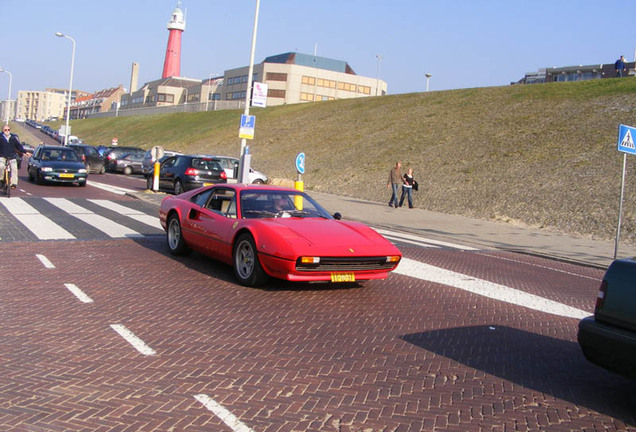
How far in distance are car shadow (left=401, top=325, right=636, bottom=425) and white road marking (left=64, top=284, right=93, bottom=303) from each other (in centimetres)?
339

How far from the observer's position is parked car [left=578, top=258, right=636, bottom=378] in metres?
4.29

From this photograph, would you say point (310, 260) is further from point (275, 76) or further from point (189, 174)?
point (275, 76)

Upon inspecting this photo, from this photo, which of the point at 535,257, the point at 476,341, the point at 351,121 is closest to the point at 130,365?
the point at 476,341

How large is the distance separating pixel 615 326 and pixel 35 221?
1185cm

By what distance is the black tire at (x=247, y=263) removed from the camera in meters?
7.84

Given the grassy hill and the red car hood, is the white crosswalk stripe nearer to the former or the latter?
the red car hood

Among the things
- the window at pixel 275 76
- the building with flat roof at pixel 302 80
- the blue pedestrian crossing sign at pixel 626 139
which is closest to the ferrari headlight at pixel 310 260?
the blue pedestrian crossing sign at pixel 626 139

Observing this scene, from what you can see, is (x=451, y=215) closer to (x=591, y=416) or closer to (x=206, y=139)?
(x=591, y=416)

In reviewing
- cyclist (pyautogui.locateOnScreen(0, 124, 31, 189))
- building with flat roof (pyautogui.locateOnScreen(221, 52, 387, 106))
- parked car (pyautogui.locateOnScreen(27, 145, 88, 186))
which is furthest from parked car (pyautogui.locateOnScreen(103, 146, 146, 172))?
building with flat roof (pyautogui.locateOnScreen(221, 52, 387, 106))

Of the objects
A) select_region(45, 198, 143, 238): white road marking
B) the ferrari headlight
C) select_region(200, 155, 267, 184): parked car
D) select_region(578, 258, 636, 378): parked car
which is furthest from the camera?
select_region(200, 155, 267, 184): parked car

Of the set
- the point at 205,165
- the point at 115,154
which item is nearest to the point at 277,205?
the point at 205,165

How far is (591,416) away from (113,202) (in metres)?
16.4

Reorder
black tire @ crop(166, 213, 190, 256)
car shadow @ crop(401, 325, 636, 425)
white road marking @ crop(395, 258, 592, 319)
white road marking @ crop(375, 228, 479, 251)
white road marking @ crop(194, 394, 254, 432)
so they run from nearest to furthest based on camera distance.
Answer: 1. white road marking @ crop(194, 394, 254, 432)
2. car shadow @ crop(401, 325, 636, 425)
3. white road marking @ crop(395, 258, 592, 319)
4. black tire @ crop(166, 213, 190, 256)
5. white road marking @ crop(375, 228, 479, 251)

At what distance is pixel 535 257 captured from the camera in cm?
1379
